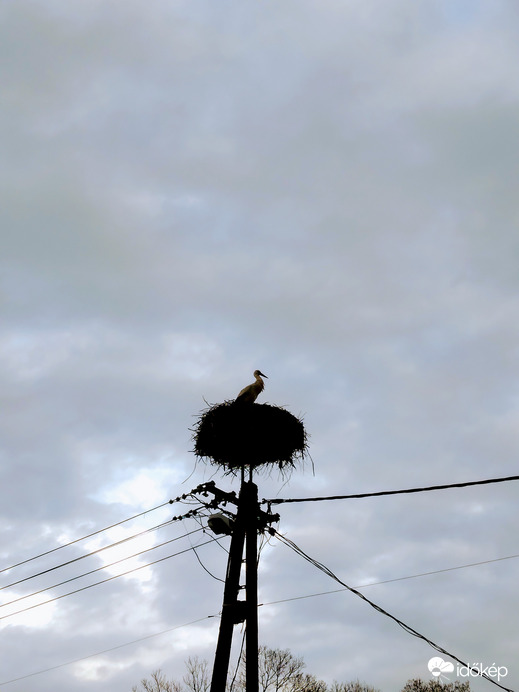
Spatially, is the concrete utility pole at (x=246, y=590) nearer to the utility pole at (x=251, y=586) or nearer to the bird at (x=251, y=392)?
the utility pole at (x=251, y=586)

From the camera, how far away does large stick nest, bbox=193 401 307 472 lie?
1053cm

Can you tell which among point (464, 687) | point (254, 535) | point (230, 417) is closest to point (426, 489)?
point (254, 535)

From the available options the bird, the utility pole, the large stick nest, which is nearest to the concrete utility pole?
the utility pole

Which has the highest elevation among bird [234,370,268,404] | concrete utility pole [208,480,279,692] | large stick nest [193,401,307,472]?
bird [234,370,268,404]

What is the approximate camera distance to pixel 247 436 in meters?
10.5

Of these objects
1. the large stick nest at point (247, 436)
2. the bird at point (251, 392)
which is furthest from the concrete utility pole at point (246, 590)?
the bird at point (251, 392)

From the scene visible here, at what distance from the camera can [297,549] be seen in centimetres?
877

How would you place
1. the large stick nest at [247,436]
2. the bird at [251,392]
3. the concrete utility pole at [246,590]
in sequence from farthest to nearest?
the bird at [251,392]
the large stick nest at [247,436]
the concrete utility pole at [246,590]

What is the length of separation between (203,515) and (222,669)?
6.81 ft

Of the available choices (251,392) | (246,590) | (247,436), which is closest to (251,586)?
(246,590)

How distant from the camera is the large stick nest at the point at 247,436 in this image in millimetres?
10531

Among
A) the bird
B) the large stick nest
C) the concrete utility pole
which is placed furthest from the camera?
the bird

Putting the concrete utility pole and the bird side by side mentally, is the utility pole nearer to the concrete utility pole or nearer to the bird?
the concrete utility pole

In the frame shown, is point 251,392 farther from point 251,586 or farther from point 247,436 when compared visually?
point 251,586
